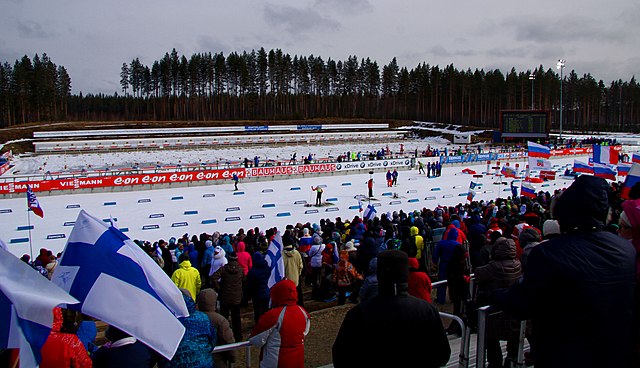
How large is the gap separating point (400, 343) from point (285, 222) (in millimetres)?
18035

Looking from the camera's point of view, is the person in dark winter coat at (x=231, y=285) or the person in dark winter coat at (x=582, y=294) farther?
the person in dark winter coat at (x=231, y=285)

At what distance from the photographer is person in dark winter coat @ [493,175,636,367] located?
2.15 meters

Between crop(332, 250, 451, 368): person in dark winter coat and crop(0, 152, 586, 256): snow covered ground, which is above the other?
crop(332, 250, 451, 368): person in dark winter coat

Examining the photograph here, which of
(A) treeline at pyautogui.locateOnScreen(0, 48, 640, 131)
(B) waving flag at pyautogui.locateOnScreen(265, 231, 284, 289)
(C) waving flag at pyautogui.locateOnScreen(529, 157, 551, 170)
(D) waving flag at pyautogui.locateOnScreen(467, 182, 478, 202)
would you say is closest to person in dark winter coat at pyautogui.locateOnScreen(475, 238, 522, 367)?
(B) waving flag at pyautogui.locateOnScreen(265, 231, 284, 289)

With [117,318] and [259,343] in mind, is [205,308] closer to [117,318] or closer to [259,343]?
[259,343]

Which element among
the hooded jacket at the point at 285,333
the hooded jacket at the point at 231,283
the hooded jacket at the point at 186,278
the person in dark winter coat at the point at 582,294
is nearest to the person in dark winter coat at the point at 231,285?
the hooded jacket at the point at 231,283

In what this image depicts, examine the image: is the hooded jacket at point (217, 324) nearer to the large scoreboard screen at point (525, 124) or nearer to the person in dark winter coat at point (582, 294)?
the person in dark winter coat at point (582, 294)

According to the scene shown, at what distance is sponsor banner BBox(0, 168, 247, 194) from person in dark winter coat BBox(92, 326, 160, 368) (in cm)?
2662

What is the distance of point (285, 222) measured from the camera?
20.1 metres

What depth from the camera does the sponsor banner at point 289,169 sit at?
32.1 metres

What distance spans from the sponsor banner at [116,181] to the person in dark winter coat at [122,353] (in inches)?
1048

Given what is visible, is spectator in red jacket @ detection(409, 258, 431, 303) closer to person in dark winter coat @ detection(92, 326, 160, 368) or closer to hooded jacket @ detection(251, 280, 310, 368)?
hooded jacket @ detection(251, 280, 310, 368)

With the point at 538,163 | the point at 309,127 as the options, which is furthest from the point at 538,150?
the point at 309,127

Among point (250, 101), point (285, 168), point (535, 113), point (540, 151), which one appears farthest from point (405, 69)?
point (540, 151)
